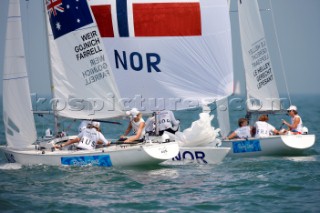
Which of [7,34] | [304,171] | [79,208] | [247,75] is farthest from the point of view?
[247,75]

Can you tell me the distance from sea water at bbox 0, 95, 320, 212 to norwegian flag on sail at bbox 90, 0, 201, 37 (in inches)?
177

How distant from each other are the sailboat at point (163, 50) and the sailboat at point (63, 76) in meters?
1.79

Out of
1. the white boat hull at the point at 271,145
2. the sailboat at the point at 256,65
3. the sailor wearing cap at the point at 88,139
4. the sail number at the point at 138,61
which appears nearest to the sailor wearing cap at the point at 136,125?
the sailor wearing cap at the point at 88,139

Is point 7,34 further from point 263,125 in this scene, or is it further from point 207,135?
point 263,125

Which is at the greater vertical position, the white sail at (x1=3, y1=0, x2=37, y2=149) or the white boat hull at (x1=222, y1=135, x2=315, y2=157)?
the white sail at (x1=3, y1=0, x2=37, y2=149)

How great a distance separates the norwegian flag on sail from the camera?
70.0 feet

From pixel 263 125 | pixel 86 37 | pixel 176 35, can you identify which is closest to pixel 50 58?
pixel 86 37

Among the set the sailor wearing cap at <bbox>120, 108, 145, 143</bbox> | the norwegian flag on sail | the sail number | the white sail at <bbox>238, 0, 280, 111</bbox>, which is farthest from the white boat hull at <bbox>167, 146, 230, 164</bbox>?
the white sail at <bbox>238, 0, 280, 111</bbox>

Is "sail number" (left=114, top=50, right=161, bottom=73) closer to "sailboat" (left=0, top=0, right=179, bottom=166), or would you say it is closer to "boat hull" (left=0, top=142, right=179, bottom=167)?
"sailboat" (left=0, top=0, right=179, bottom=166)

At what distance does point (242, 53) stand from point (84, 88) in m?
6.61

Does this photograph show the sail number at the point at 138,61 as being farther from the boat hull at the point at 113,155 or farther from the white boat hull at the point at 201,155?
the boat hull at the point at 113,155

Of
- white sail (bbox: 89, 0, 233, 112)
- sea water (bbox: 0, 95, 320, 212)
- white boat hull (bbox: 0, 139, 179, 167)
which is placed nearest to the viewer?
sea water (bbox: 0, 95, 320, 212)

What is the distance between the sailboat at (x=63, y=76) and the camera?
1914 centimetres

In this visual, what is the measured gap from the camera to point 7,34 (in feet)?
63.1
